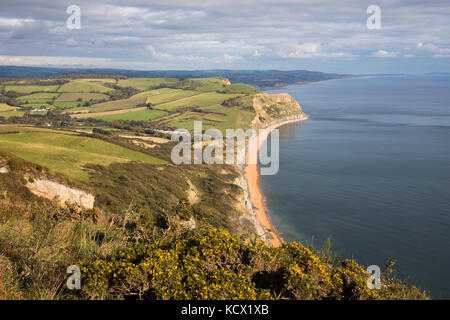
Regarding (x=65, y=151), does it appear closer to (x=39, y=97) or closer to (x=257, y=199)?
(x=257, y=199)

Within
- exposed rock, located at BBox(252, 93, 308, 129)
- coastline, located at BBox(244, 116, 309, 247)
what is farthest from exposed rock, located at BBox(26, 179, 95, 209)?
exposed rock, located at BBox(252, 93, 308, 129)

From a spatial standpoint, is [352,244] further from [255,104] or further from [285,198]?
[255,104]

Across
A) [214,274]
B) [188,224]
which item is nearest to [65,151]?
[188,224]

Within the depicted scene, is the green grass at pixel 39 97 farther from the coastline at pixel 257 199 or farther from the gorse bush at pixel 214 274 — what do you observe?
the gorse bush at pixel 214 274

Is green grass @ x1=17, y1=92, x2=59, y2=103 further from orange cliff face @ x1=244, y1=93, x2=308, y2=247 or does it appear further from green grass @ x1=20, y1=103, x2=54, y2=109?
orange cliff face @ x1=244, y1=93, x2=308, y2=247

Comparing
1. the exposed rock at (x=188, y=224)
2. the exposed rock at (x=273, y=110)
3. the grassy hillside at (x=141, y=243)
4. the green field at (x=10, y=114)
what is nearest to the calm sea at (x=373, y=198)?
the grassy hillside at (x=141, y=243)
